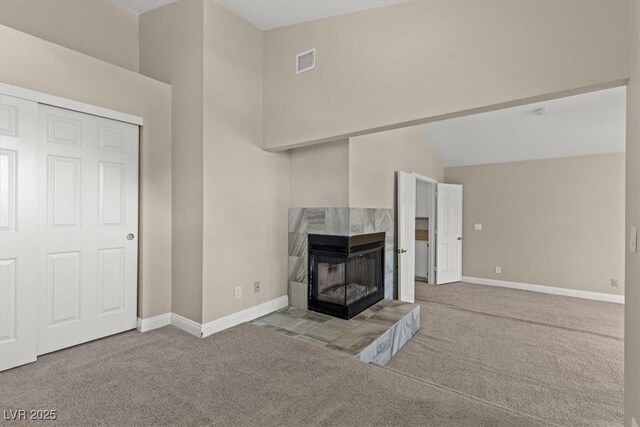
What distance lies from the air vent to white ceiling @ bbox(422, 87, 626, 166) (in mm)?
2838

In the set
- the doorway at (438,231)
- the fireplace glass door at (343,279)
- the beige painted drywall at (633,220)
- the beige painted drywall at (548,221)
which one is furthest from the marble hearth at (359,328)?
the beige painted drywall at (548,221)

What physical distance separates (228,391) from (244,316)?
1.27m

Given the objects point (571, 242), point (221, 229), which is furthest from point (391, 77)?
point (571, 242)

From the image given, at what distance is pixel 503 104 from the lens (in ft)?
7.03

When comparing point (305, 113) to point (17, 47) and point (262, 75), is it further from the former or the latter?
point (17, 47)

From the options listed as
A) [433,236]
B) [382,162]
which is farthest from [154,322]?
[433,236]

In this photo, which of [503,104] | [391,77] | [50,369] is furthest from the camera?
[391,77]

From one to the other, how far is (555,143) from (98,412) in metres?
6.57

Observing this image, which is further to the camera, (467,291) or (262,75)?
(467,291)

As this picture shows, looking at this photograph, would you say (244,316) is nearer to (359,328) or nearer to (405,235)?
(359,328)

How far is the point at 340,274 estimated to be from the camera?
3537 mm

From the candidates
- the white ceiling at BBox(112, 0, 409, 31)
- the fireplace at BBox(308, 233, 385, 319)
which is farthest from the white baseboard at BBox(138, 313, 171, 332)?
the white ceiling at BBox(112, 0, 409, 31)

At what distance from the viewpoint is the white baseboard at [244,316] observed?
2995mm

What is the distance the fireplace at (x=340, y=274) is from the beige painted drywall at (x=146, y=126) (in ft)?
5.26
